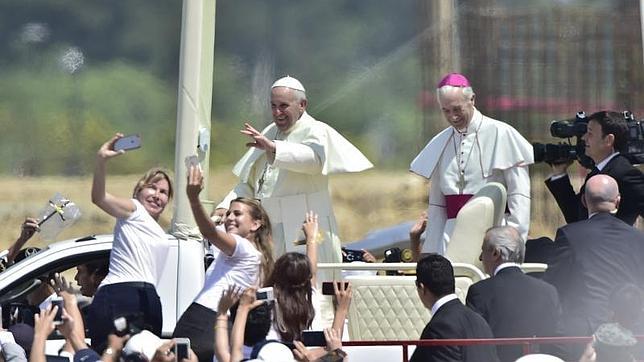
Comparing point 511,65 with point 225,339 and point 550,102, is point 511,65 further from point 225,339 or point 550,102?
point 225,339

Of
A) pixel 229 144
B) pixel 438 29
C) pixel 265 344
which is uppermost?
pixel 438 29

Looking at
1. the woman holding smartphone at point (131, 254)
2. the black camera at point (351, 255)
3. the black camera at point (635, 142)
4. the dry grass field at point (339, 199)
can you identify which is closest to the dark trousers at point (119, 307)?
the woman holding smartphone at point (131, 254)

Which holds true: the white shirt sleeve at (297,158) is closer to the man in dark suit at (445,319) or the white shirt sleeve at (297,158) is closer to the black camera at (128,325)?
the black camera at (128,325)

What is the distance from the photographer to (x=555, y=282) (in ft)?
22.5

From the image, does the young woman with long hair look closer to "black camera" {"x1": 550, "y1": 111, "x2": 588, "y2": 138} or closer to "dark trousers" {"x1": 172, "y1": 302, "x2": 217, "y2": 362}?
"dark trousers" {"x1": 172, "y1": 302, "x2": 217, "y2": 362}

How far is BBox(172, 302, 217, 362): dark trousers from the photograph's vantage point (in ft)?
21.7

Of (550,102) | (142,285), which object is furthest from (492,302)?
(550,102)

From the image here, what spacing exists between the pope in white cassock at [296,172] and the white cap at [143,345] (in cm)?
240

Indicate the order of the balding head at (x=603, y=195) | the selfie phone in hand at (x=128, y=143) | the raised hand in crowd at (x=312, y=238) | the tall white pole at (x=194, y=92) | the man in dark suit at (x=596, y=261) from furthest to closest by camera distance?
the tall white pole at (x=194, y=92), the raised hand in crowd at (x=312, y=238), the balding head at (x=603, y=195), the man in dark suit at (x=596, y=261), the selfie phone in hand at (x=128, y=143)

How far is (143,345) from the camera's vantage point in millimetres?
5543

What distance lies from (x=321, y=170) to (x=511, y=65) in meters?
4.01

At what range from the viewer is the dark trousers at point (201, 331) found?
21.7 ft

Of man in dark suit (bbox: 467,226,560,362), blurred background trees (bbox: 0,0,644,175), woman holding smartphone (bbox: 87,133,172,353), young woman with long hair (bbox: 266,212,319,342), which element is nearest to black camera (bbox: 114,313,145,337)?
woman holding smartphone (bbox: 87,133,172,353)

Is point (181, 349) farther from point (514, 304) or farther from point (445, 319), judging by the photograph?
point (514, 304)
